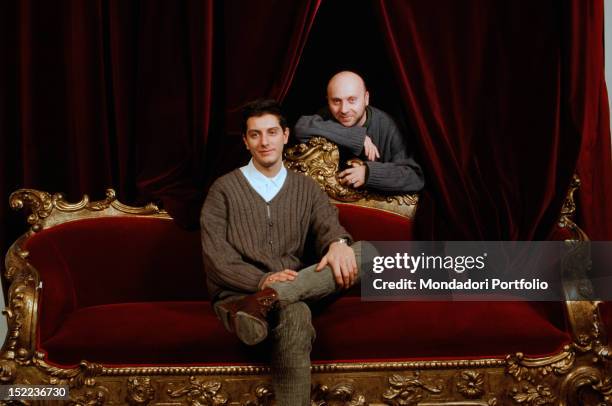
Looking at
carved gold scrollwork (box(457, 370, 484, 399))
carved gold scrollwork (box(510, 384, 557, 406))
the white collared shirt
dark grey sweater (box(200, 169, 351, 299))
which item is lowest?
carved gold scrollwork (box(510, 384, 557, 406))

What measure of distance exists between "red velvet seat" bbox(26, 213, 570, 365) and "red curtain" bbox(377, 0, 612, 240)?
0.46 metres

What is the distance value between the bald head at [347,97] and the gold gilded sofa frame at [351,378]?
1036mm

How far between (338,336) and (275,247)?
14.4 inches

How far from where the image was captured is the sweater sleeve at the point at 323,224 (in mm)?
2268

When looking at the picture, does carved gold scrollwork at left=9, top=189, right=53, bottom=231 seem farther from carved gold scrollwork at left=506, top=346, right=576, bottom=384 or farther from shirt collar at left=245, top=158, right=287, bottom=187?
carved gold scrollwork at left=506, top=346, right=576, bottom=384

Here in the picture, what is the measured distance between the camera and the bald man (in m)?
2.73

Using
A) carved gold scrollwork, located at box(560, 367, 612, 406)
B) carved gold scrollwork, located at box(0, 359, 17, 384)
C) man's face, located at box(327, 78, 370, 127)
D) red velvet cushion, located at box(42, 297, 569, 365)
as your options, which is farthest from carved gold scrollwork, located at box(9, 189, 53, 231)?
carved gold scrollwork, located at box(560, 367, 612, 406)

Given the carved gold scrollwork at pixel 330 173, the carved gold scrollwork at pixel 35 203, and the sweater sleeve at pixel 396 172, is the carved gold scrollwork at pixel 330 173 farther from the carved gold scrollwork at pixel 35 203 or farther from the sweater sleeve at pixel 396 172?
the carved gold scrollwork at pixel 35 203

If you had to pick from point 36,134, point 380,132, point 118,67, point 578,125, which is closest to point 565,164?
point 578,125

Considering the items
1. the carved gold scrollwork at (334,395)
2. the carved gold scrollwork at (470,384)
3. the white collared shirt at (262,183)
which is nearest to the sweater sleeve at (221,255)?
the white collared shirt at (262,183)

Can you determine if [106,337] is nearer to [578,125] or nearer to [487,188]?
[487,188]

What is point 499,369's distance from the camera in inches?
85.7

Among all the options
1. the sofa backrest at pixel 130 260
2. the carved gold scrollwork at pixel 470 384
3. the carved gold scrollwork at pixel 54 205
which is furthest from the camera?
the sofa backrest at pixel 130 260

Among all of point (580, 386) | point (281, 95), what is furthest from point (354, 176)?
point (580, 386)
